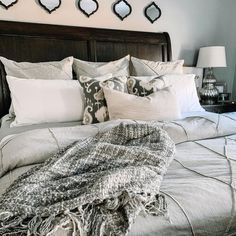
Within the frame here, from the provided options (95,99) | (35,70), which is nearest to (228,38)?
(95,99)

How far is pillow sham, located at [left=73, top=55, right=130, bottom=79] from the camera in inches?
93.2

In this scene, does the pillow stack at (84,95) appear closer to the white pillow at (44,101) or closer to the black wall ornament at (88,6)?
the white pillow at (44,101)

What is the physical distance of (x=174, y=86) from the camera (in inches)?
89.3

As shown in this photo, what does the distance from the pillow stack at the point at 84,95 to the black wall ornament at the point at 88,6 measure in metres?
0.63

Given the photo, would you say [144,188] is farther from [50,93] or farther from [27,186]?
[50,93]

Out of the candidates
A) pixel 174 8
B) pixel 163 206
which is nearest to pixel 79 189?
pixel 163 206

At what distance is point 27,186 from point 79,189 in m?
0.17

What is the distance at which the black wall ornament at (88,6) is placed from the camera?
2.65 metres

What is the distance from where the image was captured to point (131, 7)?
2906 millimetres

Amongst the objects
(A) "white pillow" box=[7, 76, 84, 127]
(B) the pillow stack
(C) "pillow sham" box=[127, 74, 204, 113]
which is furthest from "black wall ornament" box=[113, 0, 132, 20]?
(A) "white pillow" box=[7, 76, 84, 127]

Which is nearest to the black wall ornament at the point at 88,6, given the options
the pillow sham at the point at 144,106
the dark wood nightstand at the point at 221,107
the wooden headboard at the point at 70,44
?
the wooden headboard at the point at 70,44

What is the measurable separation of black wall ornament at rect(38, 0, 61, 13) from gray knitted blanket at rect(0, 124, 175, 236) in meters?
1.81

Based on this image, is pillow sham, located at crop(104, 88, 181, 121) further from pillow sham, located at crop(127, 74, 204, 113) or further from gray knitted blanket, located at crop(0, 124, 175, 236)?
gray knitted blanket, located at crop(0, 124, 175, 236)

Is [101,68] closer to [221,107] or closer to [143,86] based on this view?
[143,86]
